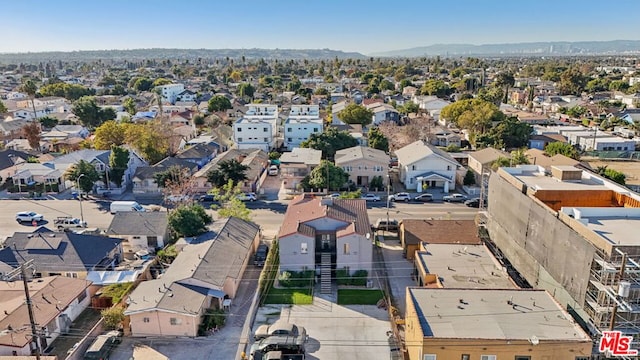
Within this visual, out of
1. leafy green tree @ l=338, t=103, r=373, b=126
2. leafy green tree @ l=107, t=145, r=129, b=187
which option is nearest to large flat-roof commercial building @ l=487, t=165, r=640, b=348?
leafy green tree @ l=107, t=145, r=129, b=187

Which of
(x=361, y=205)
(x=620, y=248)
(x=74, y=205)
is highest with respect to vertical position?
(x=620, y=248)

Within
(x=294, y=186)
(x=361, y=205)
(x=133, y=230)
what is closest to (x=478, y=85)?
(x=294, y=186)

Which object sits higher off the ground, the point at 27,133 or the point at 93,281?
the point at 27,133

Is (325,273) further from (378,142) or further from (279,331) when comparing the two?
(378,142)

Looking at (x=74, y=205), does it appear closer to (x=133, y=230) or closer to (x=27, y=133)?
(x=133, y=230)

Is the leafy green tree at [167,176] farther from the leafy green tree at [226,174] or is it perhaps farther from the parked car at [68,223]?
the parked car at [68,223]

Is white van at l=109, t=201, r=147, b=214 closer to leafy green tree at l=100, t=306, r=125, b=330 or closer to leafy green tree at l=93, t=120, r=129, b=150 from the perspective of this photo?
leafy green tree at l=100, t=306, r=125, b=330

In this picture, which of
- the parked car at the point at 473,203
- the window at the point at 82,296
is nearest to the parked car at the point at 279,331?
the window at the point at 82,296
